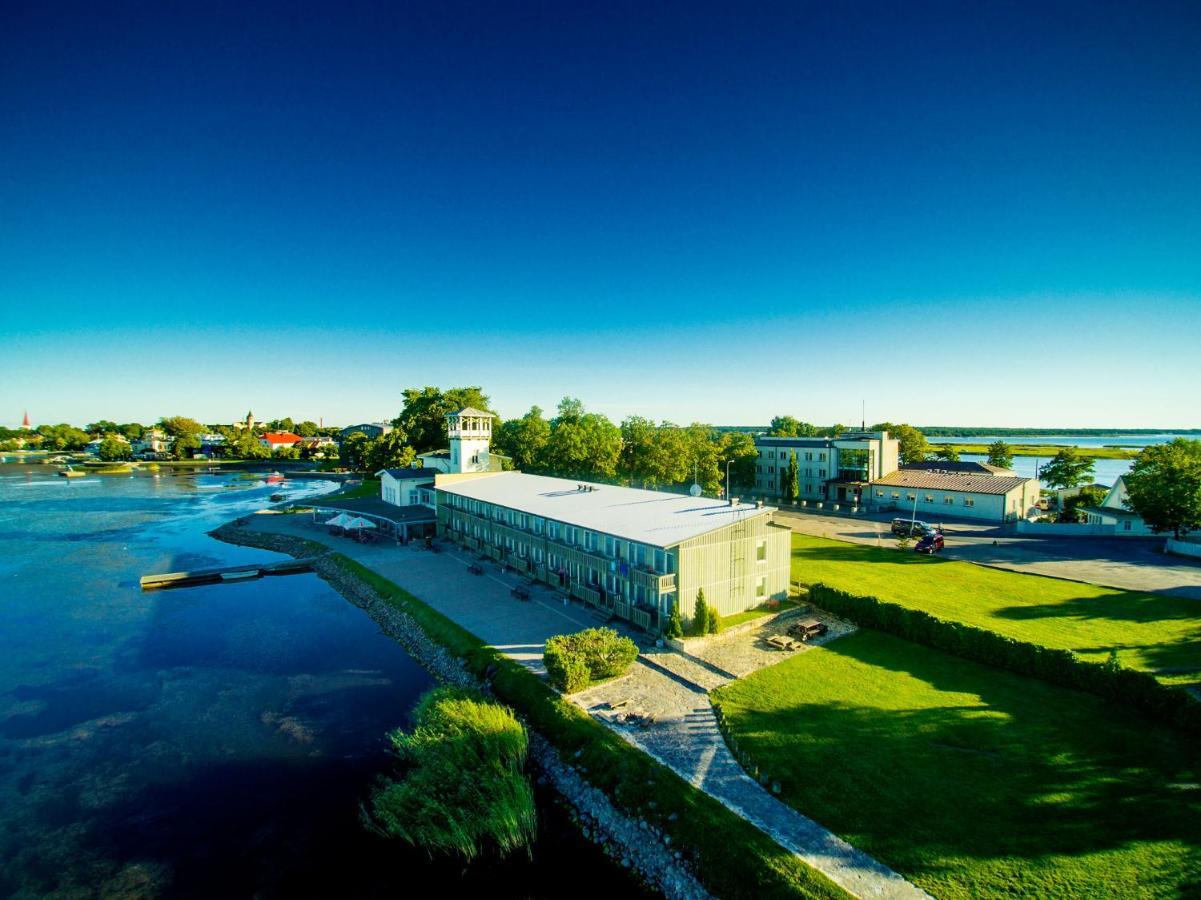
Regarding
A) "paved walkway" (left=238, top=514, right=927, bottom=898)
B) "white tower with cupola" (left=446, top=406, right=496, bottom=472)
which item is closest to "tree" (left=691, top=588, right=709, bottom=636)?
"paved walkway" (left=238, top=514, right=927, bottom=898)

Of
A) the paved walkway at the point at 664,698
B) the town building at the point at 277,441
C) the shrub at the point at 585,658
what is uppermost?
the town building at the point at 277,441

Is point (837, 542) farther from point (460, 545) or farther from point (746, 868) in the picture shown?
point (746, 868)

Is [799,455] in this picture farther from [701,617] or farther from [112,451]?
[112,451]

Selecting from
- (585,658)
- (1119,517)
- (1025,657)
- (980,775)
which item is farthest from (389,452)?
(1119,517)

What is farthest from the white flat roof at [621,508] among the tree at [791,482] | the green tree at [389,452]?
the tree at [791,482]

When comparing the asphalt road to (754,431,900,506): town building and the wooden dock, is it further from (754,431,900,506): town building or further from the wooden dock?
the wooden dock

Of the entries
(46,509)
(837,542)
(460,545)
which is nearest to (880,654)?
(837,542)

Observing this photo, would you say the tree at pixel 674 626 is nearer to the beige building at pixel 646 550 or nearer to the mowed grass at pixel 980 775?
the beige building at pixel 646 550
